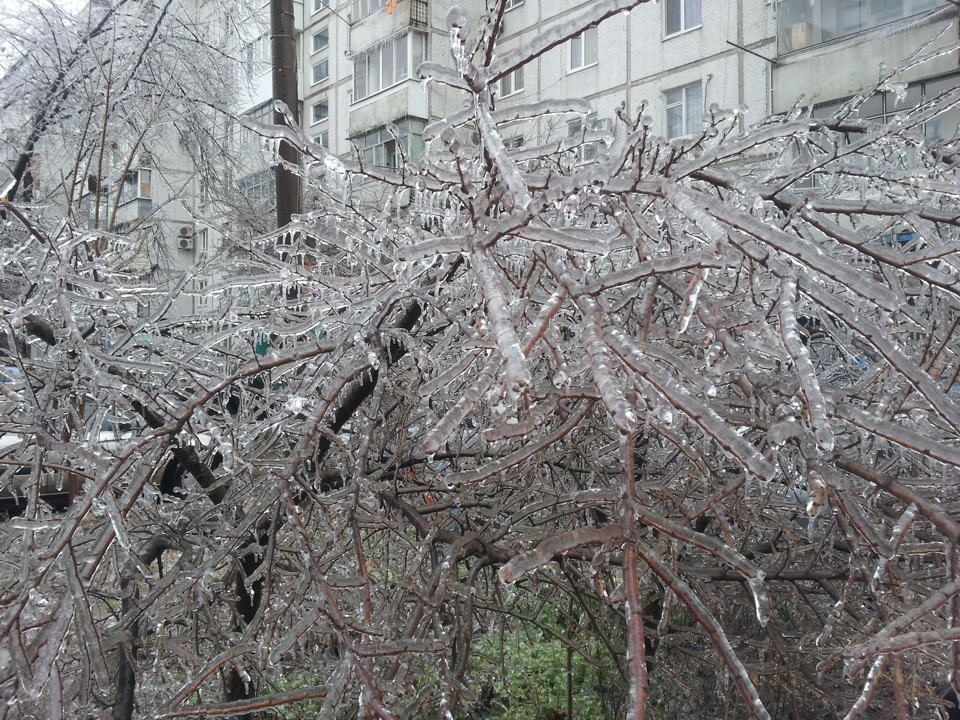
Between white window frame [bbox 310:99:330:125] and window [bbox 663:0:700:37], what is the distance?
31.4 feet

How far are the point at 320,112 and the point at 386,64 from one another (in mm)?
4814

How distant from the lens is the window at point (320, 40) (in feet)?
70.9

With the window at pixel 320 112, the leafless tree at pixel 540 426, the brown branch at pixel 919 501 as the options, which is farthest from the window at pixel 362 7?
the brown branch at pixel 919 501

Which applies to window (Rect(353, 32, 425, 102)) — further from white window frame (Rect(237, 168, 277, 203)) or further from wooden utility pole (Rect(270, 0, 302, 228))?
wooden utility pole (Rect(270, 0, 302, 228))

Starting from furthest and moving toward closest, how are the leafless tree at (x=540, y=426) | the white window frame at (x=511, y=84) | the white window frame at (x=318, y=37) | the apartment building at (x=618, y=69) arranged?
1. the white window frame at (x=318, y=37)
2. the white window frame at (x=511, y=84)
3. the apartment building at (x=618, y=69)
4. the leafless tree at (x=540, y=426)

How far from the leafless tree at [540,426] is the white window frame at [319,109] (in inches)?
767

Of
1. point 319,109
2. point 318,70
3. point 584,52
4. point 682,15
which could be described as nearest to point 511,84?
point 584,52

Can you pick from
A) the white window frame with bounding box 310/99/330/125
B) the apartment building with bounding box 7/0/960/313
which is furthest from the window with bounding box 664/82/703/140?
the white window frame with bounding box 310/99/330/125

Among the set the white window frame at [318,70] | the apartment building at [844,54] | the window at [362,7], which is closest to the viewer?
the apartment building at [844,54]

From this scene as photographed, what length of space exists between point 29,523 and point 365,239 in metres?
1.07

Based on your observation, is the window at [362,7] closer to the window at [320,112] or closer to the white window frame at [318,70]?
the window at [320,112]

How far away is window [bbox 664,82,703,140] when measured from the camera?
14641 millimetres

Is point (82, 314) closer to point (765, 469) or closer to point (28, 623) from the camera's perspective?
point (28, 623)

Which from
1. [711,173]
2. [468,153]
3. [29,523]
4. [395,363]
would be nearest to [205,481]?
[395,363]
